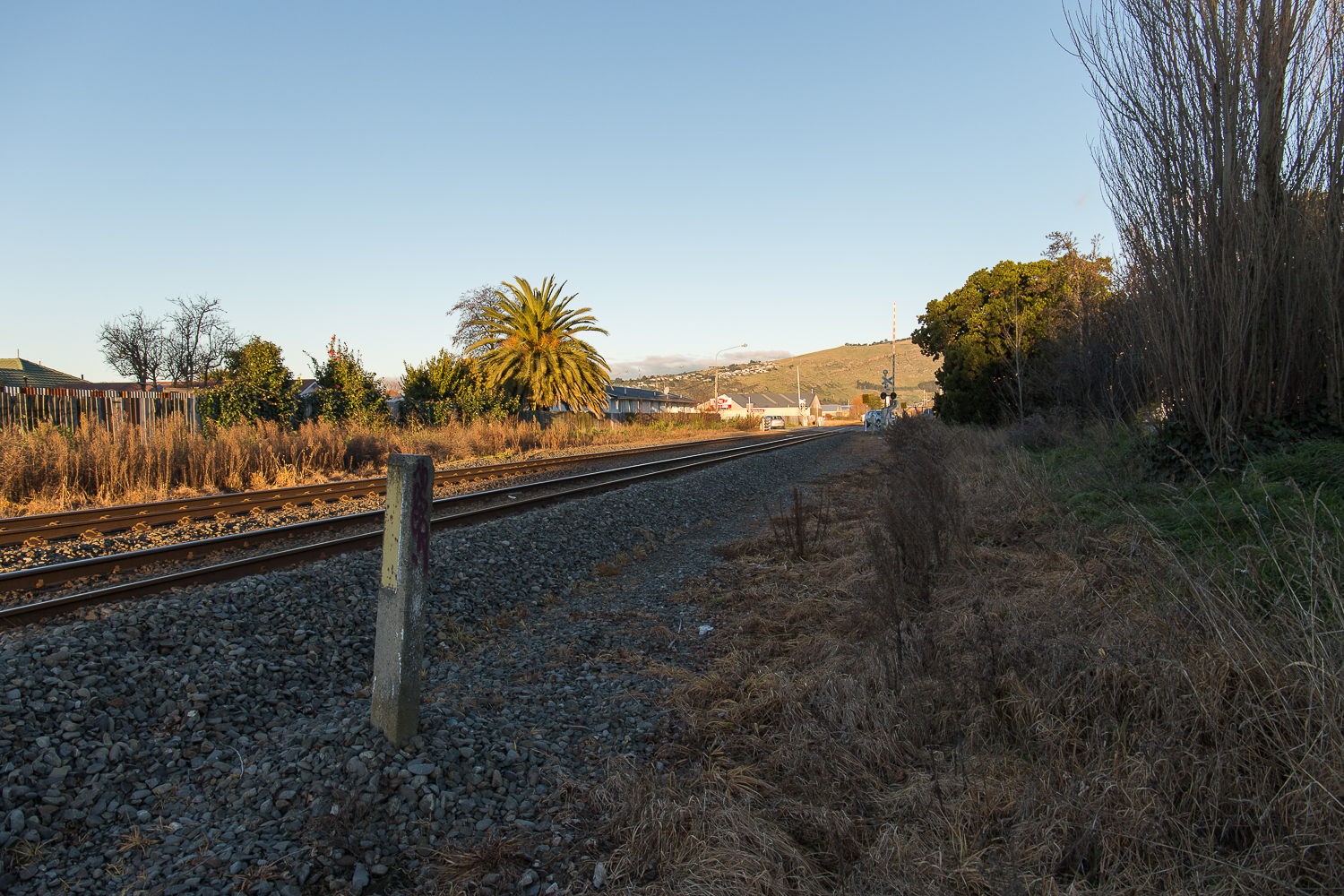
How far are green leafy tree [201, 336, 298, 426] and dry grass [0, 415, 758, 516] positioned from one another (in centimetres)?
71

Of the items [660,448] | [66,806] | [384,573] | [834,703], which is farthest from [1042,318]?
[66,806]

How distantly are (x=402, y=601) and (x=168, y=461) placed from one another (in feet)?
40.0

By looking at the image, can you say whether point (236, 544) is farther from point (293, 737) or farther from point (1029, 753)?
point (1029, 753)

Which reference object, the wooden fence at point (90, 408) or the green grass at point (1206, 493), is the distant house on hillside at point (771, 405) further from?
the green grass at point (1206, 493)

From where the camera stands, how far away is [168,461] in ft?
41.2

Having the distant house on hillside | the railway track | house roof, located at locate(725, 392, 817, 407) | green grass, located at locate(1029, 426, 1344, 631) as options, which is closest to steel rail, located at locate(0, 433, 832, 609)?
the railway track

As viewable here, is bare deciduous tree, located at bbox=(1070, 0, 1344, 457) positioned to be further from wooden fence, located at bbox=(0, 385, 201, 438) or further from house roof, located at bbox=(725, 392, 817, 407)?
house roof, located at bbox=(725, 392, 817, 407)

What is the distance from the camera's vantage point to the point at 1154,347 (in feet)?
22.0

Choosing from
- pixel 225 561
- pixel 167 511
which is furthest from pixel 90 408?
pixel 225 561

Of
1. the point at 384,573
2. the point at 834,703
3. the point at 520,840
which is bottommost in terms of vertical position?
the point at 520,840

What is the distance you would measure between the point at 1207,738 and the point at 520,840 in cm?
281

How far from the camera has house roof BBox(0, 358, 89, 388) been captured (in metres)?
39.3

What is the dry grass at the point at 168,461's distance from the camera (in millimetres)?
10750

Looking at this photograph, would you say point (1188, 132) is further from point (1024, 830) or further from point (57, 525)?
point (57, 525)
